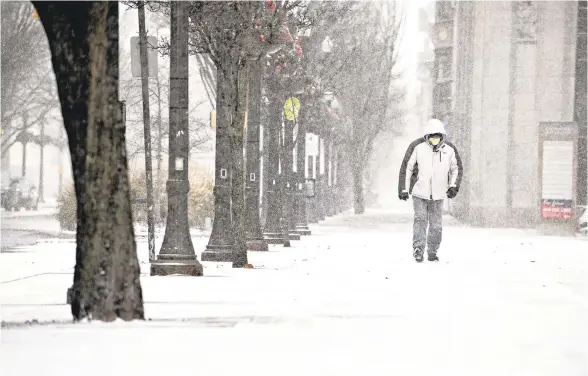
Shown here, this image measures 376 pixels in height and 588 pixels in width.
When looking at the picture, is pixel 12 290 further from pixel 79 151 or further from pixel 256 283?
pixel 79 151

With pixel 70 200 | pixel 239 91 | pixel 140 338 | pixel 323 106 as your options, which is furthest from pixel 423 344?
pixel 323 106

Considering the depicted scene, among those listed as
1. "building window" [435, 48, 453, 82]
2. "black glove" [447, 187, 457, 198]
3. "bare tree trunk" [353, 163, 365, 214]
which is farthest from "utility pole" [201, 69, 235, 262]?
"building window" [435, 48, 453, 82]

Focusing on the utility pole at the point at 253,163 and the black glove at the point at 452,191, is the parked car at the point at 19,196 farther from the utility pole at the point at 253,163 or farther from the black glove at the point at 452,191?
the black glove at the point at 452,191

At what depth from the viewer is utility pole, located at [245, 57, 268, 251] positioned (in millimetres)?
22141

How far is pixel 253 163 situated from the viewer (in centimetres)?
2247

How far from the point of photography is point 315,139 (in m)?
33.3

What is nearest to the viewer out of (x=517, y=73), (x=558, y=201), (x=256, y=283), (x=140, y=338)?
(x=140, y=338)

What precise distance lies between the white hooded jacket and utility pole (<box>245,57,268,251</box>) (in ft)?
13.7

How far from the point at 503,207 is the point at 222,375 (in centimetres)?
3490

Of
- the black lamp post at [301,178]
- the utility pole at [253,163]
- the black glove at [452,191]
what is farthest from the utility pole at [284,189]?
the black glove at [452,191]

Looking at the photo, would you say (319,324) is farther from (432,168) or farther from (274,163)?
(274,163)

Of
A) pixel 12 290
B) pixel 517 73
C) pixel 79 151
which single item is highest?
pixel 517 73

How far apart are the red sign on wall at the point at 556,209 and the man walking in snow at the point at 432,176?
1348cm

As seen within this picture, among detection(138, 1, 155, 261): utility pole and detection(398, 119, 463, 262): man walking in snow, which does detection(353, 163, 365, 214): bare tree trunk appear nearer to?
detection(398, 119, 463, 262): man walking in snow
